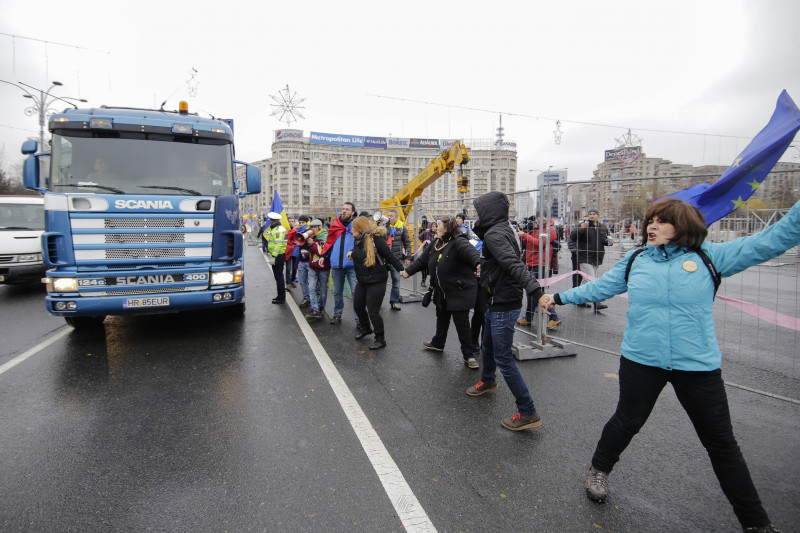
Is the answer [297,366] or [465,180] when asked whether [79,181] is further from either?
[465,180]

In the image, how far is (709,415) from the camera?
2.28 metres

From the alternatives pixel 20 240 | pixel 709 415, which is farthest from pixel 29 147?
pixel 709 415

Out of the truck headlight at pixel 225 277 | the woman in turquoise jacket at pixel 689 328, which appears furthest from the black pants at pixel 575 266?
the truck headlight at pixel 225 277

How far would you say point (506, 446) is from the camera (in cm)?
325

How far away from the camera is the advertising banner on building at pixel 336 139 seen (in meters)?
123

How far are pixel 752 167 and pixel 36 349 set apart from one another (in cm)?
837

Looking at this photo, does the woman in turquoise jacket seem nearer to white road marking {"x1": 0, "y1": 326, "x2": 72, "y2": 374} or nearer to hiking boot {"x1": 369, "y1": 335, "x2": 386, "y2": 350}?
hiking boot {"x1": 369, "y1": 335, "x2": 386, "y2": 350}

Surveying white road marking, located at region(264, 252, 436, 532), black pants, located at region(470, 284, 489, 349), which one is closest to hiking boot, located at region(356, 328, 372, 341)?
white road marking, located at region(264, 252, 436, 532)

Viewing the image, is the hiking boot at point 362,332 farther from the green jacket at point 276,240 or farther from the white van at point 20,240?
the white van at point 20,240

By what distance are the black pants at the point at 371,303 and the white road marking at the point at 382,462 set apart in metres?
1.01

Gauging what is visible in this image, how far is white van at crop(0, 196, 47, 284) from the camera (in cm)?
966

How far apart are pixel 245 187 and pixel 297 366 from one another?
345 cm

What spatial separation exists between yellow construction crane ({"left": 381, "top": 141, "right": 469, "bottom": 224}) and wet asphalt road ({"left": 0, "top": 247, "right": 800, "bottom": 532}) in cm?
676

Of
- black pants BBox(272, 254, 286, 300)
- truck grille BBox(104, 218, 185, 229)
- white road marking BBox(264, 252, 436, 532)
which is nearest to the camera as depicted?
white road marking BBox(264, 252, 436, 532)
